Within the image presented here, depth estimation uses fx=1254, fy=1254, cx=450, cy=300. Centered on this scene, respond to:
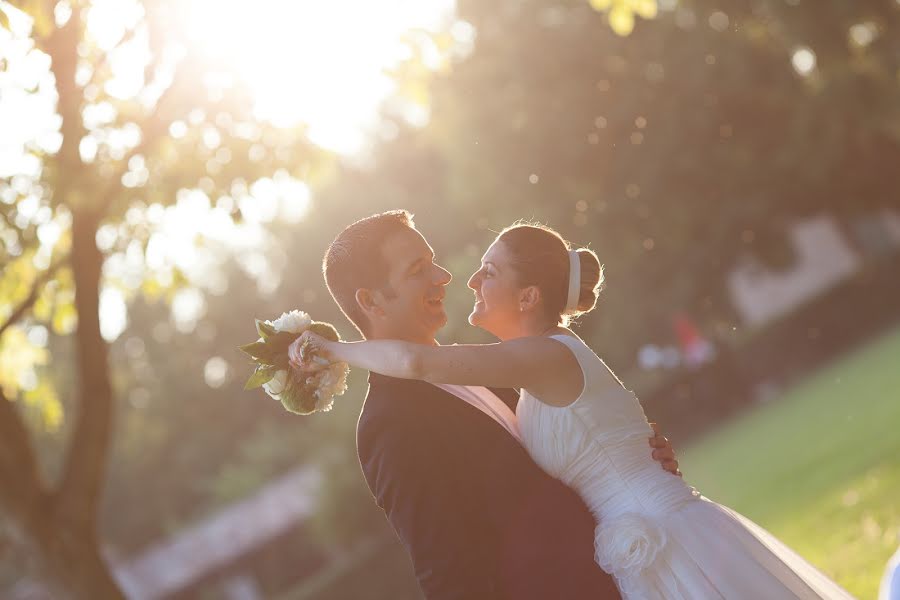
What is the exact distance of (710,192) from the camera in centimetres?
3588

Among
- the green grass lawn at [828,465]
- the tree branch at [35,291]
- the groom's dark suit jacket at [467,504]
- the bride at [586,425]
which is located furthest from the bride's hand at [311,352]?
the tree branch at [35,291]

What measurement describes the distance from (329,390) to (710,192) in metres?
31.9

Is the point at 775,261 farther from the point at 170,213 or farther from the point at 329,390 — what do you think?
the point at 329,390

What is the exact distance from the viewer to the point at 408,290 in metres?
4.96

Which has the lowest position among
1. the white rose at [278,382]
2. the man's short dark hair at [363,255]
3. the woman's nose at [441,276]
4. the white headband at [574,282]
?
the white headband at [574,282]

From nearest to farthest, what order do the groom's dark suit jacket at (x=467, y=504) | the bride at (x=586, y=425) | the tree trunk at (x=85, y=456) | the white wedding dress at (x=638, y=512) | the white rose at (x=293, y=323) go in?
the groom's dark suit jacket at (x=467, y=504)
the bride at (x=586, y=425)
the white wedding dress at (x=638, y=512)
the white rose at (x=293, y=323)
the tree trunk at (x=85, y=456)

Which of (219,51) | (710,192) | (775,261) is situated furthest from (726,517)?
(775,261)

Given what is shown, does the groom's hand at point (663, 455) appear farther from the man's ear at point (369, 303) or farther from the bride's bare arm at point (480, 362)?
the man's ear at point (369, 303)

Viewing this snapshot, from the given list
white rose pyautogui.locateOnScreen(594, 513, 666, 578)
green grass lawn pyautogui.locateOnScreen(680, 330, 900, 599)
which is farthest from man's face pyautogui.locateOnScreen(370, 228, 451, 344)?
green grass lawn pyautogui.locateOnScreen(680, 330, 900, 599)

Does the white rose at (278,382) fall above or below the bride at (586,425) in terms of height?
above

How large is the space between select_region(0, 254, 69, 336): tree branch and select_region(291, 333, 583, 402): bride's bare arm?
7086 millimetres

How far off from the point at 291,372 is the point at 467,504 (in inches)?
40.4

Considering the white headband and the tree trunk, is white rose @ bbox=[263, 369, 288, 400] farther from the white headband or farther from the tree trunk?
the tree trunk

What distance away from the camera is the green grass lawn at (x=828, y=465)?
12977mm
